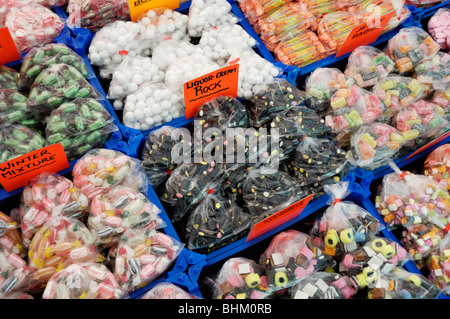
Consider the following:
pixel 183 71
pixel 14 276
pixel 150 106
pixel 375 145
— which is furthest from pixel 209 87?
Answer: pixel 14 276

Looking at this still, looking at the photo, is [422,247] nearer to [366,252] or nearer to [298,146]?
[366,252]

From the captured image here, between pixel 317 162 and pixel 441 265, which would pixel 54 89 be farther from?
pixel 441 265

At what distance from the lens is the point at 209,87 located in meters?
2.60

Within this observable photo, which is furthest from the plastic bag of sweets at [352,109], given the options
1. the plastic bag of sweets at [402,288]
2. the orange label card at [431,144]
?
the plastic bag of sweets at [402,288]

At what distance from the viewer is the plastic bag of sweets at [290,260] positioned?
210 cm

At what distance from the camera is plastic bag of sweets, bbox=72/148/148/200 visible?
2.26 m

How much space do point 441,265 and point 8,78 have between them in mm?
2823

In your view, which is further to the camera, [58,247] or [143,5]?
[143,5]

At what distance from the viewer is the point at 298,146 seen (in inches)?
101

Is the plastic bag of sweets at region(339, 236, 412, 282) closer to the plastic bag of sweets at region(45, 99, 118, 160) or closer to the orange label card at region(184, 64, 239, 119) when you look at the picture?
the orange label card at region(184, 64, 239, 119)

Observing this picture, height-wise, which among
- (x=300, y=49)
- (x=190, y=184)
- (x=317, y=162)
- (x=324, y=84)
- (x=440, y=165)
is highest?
(x=300, y=49)

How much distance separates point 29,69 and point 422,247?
8.48 feet
